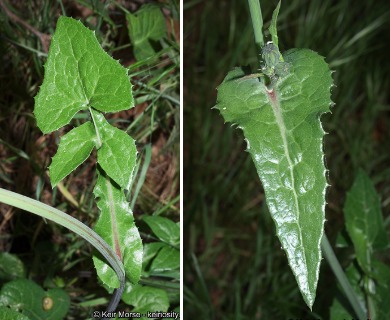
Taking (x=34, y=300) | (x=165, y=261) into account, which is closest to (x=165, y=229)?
(x=165, y=261)

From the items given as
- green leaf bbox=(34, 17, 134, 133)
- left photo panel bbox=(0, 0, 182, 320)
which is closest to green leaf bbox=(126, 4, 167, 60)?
left photo panel bbox=(0, 0, 182, 320)

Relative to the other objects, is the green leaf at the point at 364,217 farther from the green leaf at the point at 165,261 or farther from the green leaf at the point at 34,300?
the green leaf at the point at 34,300

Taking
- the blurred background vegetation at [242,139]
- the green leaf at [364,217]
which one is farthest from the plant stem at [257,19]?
the blurred background vegetation at [242,139]

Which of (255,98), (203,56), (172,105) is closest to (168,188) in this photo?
(172,105)

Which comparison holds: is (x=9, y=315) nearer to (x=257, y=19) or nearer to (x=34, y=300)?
(x=34, y=300)

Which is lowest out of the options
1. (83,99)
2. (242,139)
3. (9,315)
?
(9,315)

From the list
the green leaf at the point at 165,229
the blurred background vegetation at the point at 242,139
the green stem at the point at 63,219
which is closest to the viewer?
the green stem at the point at 63,219

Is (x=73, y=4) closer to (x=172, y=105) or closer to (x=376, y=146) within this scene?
(x=172, y=105)
